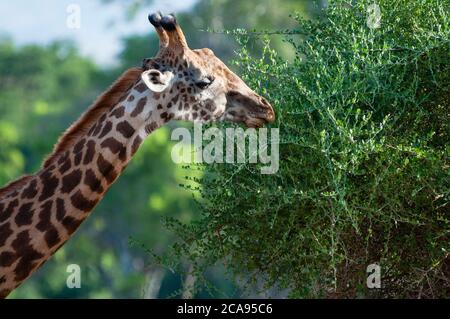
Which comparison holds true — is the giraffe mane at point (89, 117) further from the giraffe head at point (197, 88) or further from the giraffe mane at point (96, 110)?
the giraffe head at point (197, 88)

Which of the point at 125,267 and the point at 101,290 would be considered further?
the point at 125,267

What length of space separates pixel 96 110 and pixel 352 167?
145cm

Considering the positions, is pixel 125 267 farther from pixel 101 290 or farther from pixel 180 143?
pixel 180 143

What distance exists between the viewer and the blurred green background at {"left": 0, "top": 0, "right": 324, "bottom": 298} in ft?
110

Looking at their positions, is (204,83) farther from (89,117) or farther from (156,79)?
(89,117)

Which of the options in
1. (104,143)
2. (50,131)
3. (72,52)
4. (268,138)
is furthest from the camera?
(72,52)

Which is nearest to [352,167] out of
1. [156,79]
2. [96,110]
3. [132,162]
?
[156,79]

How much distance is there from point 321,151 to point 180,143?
145 centimetres

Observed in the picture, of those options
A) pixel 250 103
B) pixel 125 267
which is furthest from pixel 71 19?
pixel 125 267

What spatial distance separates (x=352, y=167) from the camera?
659 cm

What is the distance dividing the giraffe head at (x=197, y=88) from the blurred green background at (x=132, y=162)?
17845 mm

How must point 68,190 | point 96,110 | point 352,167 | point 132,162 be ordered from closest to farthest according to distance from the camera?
point 68,190 → point 352,167 → point 96,110 → point 132,162

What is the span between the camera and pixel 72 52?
195 feet
